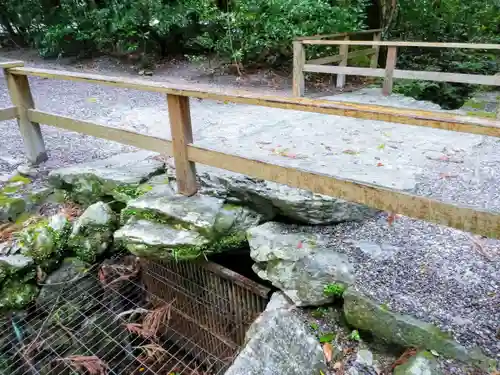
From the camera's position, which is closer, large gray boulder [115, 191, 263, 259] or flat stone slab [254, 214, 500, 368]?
flat stone slab [254, 214, 500, 368]

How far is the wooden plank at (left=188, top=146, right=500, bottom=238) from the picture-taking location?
191 cm

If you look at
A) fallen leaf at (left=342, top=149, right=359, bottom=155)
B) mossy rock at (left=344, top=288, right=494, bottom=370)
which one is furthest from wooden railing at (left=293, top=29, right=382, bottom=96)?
mossy rock at (left=344, top=288, right=494, bottom=370)

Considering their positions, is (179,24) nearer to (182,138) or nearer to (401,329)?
(182,138)

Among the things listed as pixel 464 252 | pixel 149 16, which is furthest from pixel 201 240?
pixel 149 16

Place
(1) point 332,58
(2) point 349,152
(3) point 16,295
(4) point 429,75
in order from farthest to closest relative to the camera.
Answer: (1) point 332,58 → (4) point 429,75 → (2) point 349,152 → (3) point 16,295

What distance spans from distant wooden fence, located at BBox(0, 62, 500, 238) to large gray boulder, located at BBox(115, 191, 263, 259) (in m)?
0.20

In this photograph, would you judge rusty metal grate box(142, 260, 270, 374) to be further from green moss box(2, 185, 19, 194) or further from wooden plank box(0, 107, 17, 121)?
wooden plank box(0, 107, 17, 121)

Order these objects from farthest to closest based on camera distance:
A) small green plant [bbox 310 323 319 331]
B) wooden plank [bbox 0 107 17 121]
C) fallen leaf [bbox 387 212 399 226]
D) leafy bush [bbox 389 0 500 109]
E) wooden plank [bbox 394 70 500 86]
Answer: leafy bush [bbox 389 0 500 109] → wooden plank [bbox 394 70 500 86] → wooden plank [bbox 0 107 17 121] → fallen leaf [bbox 387 212 399 226] → small green plant [bbox 310 323 319 331]

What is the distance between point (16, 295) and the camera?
327cm

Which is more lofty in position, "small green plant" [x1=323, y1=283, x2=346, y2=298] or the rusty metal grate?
"small green plant" [x1=323, y1=283, x2=346, y2=298]

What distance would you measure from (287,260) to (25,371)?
228 cm

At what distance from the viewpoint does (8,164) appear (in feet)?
14.6

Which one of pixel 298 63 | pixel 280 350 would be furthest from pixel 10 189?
pixel 298 63

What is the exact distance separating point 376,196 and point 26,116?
143 inches
